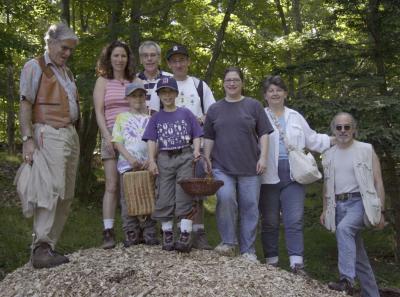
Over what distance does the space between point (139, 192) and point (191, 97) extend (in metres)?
1.24

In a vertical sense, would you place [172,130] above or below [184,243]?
above

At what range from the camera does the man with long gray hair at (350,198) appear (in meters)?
5.34

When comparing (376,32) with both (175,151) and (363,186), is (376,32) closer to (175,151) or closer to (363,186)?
(363,186)

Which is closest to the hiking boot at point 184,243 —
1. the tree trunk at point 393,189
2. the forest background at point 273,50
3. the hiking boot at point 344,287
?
the hiking boot at point 344,287

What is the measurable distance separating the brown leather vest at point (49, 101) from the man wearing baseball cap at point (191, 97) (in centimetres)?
99

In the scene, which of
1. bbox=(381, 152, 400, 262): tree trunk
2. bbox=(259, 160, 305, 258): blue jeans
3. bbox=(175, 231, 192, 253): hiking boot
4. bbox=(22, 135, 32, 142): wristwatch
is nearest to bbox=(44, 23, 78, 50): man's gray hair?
bbox=(22, 135, 32, 142): wristwatch

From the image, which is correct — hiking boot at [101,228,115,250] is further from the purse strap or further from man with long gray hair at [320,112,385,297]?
man with long gray hair at [320,112,385,297]

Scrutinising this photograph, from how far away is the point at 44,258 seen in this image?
517 cm

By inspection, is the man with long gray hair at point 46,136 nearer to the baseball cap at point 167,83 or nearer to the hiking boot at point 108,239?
Answer: the hiking boot at point 108,239

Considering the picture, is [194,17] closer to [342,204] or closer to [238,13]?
[238,13]

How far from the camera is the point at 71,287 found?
4773 mm

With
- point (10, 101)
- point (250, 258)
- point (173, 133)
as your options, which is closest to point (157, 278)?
point (250, 258)

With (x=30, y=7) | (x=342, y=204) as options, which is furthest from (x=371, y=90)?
(x=30, y=7)

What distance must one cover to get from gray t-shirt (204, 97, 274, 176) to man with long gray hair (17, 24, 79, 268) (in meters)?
1.52
